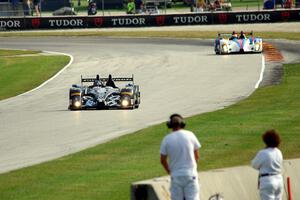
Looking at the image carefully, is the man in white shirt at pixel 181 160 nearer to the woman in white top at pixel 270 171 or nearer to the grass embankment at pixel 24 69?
the woman in white top at pixel 270 171

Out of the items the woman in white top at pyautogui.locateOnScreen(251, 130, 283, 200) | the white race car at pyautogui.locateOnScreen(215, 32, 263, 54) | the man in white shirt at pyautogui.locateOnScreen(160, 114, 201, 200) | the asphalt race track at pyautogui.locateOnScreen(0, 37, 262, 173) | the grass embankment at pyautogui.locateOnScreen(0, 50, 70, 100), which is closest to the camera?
the man in white shirt at pyautogui.locateOnScreen(160, 114, 201, 200)

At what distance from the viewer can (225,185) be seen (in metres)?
15.2

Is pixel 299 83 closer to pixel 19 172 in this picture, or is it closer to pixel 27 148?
pixel 27 148

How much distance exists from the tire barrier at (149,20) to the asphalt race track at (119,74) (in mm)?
6016

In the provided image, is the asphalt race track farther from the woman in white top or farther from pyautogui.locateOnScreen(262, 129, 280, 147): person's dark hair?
pyautogui.locateOnScreen(262, 129, 280, 147): person's dark hair

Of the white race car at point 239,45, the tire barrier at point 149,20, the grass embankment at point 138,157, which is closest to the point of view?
the grass embankment at point 138,157

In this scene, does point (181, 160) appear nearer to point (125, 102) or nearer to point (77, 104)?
point (125, 102)

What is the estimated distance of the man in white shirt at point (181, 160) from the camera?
502 inches

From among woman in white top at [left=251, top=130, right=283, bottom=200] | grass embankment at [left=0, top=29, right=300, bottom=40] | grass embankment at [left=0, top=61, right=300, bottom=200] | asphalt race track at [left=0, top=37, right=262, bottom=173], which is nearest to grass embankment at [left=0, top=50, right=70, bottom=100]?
asphalt race track at [left=0, top=37, right=262, bottom=173]

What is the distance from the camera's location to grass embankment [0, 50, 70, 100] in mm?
43594

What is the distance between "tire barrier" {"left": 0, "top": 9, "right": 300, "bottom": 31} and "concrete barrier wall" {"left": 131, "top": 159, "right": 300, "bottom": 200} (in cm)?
5790

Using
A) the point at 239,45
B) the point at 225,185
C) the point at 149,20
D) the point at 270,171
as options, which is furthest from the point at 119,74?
the point at 270,171

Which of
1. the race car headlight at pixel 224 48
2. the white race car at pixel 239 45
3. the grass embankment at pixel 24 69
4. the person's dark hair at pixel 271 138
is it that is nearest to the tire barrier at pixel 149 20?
the grass embankment at pixel 24 69

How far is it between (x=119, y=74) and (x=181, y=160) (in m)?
34.4
